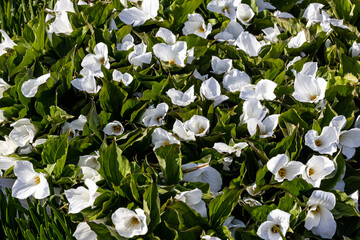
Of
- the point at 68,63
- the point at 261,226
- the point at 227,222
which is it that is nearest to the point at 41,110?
the point at 68,63

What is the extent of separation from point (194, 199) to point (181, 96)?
48cm

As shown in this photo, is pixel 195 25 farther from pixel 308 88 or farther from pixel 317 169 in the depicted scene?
pixel 317 169

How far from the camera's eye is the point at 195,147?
1.79m

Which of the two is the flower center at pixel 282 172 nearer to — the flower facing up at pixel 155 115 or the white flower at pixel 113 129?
the flower facing up at pixel 155 115

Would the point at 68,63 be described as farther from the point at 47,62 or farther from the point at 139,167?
the point at 139,167

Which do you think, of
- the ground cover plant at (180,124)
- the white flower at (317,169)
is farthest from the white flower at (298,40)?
the white flower at (317,169)

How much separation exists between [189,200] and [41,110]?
0.74 m

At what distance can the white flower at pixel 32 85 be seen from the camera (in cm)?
190

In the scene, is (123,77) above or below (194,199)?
above

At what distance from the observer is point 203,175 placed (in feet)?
5.62

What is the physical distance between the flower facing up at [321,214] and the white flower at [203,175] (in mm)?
318

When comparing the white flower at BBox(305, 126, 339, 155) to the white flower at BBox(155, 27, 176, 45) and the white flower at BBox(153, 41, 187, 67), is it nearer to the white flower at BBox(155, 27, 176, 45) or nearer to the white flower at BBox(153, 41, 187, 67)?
the white flower at BBox(153, 41, 187, 67)

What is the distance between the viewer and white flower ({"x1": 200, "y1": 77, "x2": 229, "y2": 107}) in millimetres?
1900

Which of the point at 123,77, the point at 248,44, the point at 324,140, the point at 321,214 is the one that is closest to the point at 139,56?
the point at 123,77
